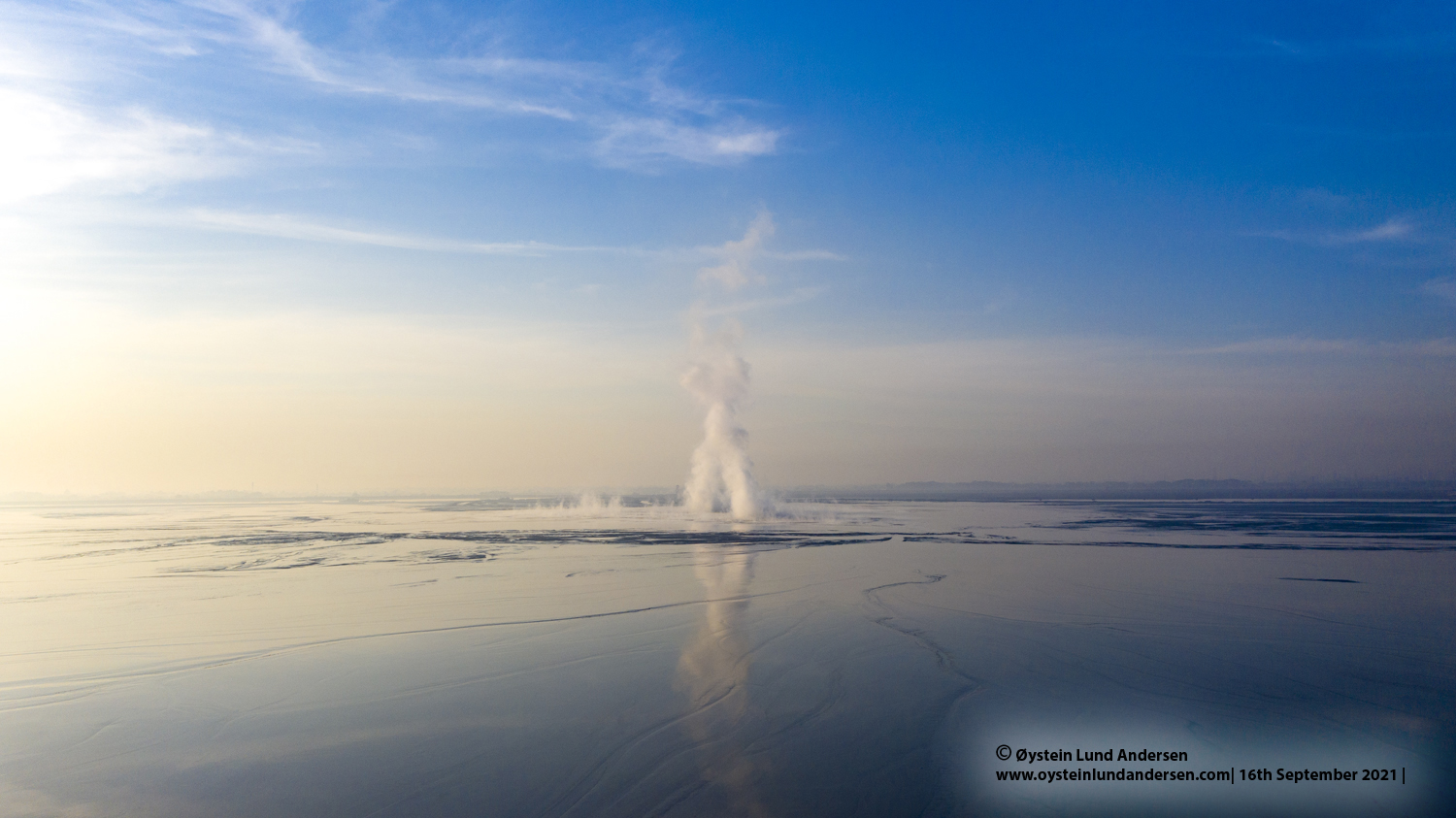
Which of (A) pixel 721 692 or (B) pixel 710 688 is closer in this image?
(A) pixel 721 692

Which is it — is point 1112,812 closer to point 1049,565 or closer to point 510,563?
point 1049,565

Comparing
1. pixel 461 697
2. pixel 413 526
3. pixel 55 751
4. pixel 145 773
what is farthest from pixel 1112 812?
pixel 413 526

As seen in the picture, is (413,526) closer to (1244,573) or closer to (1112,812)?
(1244,573)

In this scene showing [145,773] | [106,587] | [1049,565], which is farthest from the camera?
[1049,565]

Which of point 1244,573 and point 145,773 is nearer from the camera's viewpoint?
point 145,773

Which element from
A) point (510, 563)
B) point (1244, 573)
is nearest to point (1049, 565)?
point (1244, 573)

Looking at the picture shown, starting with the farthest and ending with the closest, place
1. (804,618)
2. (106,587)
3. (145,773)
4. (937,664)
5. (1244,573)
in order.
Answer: (1244,573)
(106,587)
(804,618)
(937,664)
(145,773)
